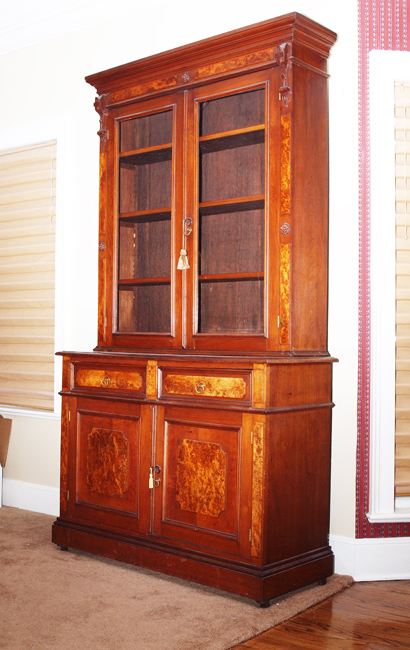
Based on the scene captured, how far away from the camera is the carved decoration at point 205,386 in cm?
271

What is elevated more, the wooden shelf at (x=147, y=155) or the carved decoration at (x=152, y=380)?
the wooden shelf at (x=147, y=155)

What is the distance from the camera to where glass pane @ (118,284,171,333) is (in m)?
3.24

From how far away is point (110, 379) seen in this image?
3.16 m

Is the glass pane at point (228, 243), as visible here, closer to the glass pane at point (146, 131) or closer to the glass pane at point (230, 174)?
the glass pane at point (230, 174)

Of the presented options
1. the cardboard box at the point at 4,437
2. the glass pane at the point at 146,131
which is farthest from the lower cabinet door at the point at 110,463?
the glass pane at the point at 146,131

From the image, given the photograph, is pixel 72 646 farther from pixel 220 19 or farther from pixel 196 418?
pixel 220 19

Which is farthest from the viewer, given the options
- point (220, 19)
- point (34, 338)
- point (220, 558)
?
point (34, 338)

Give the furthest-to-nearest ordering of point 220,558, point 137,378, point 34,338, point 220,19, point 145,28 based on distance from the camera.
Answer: point 34,338, point 145,28, point 220,19, point 137,378, point 220,558

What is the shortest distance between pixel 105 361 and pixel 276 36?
60.9 inches

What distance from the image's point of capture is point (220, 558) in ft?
8.91

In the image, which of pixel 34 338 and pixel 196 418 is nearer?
pixel 196 418

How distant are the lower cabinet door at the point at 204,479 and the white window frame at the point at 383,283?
65cm

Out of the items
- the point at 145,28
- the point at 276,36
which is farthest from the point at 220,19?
the point at 276,36

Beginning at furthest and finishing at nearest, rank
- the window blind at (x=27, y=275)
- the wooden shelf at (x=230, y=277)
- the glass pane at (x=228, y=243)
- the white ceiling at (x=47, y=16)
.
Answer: the window blind at (x=27, y=275) < the white ceiling at (x=47, y=16) < the glass pane at (x=228, y=243) < the wooden shelf at (x=230, y=277)
